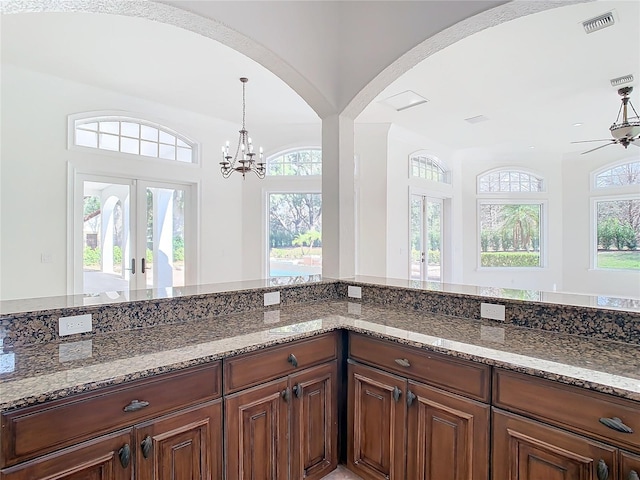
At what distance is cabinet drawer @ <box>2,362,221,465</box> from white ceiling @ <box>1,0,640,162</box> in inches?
75.5

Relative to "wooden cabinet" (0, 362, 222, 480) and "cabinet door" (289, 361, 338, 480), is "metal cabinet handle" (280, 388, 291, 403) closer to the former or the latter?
"cabinet door" (289, 361, 338, 480)

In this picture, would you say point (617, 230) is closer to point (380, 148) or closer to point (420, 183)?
point (420, 183)

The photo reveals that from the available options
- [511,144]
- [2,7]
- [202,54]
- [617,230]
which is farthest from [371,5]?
[617,230]

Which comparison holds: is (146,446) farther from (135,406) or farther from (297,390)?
(297,390)

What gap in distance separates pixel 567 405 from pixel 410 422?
2.25ft

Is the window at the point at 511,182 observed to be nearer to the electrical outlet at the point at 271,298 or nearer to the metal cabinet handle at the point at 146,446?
the electrical outlet at the point at 271,298

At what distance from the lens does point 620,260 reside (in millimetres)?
7395

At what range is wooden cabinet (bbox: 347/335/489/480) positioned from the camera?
151 centimetres

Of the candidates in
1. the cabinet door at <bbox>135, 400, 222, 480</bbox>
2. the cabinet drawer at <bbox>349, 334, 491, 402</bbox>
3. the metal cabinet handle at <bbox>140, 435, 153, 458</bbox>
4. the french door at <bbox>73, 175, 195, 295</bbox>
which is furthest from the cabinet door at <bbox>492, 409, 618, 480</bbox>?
the french door at <bbox>73, 175, 195, 295</bbox>

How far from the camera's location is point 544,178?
7.96 m

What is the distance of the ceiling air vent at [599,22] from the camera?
111 inches

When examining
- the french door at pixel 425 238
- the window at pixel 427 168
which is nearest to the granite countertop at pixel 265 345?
the french door at pixel 425 238

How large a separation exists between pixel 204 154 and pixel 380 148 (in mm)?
2682

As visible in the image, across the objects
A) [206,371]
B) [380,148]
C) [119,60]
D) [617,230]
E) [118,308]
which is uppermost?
[119,60]
